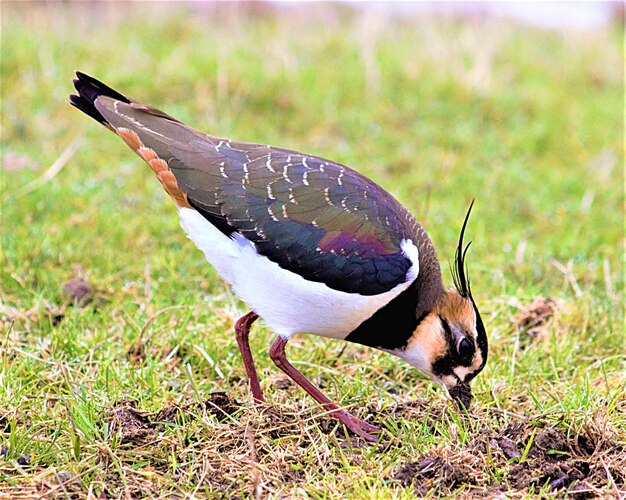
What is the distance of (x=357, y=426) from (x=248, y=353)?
27.2 inches

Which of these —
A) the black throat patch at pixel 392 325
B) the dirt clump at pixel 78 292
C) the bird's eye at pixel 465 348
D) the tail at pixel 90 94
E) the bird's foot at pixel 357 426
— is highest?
the tail at pixel 90 94

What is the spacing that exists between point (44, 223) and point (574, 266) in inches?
157

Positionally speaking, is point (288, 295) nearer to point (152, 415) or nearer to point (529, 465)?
point (152, 415)

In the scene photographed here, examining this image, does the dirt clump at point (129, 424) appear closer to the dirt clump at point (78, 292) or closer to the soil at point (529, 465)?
the soil at point (529, 465)

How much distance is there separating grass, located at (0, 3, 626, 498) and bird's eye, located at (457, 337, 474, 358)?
306 millimetres

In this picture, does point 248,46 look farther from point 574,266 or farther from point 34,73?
point 574,266

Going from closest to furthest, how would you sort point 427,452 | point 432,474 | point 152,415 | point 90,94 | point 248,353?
1. point 432,474
2. point 427,452
3. point 152,415
4. point 248,353
5. point 90,94

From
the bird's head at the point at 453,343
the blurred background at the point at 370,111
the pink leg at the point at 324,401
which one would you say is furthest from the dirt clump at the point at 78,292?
the bird's head at the point at 453,343

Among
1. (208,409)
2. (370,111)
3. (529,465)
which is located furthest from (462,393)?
(370,111)

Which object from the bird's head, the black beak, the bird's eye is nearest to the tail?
the bird's head

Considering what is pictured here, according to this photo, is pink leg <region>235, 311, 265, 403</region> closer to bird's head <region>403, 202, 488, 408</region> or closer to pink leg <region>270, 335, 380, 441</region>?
pink leg <region>270, 335, 380, 441</region>

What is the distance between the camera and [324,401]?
4.51m

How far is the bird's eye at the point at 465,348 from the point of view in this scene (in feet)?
14.9

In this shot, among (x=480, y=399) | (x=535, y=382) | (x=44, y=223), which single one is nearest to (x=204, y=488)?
(x=480, y=399)
